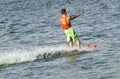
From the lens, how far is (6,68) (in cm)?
1981

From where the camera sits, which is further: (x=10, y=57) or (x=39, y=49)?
(x=39, y=49)

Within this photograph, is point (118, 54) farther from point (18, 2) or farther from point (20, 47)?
point (18, 2)

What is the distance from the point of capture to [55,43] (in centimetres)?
2539

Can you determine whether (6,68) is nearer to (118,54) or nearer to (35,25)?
(118,54)

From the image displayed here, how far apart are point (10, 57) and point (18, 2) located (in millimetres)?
31124

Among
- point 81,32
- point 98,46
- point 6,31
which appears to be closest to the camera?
point 98,46

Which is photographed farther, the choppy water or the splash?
the splash

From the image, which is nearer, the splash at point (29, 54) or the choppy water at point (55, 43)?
the choppy water at point (55, 43)

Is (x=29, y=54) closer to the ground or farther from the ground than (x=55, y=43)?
closer to the ground

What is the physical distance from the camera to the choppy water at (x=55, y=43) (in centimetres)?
1845

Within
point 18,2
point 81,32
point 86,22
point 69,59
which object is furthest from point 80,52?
point 18,2

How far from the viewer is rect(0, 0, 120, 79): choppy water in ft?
60.5

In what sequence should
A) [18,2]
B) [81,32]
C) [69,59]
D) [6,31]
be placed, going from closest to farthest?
[69,59] → [81,32] → [6,31] → [18,2]

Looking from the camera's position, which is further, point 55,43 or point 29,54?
point 55,43
